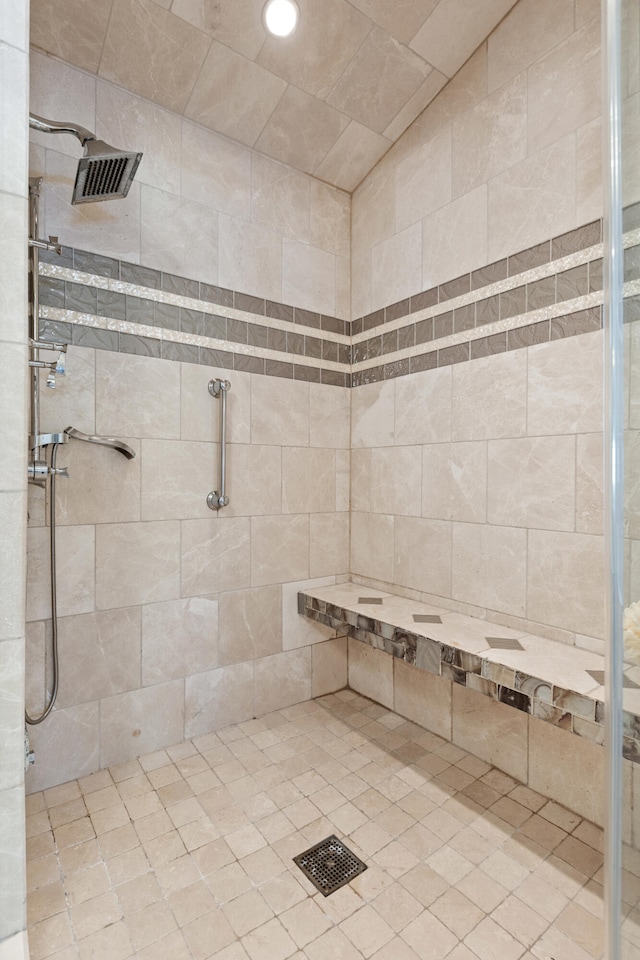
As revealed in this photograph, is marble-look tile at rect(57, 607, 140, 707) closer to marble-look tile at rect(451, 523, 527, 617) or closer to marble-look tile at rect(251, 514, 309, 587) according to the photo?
marble-look tile at rect(251, 514, 309, 587)

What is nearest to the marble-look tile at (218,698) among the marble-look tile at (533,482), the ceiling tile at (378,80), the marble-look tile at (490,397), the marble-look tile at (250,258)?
the marble-look tile at (533,482)

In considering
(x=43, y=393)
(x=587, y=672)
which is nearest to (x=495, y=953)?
(x=587, y=672)

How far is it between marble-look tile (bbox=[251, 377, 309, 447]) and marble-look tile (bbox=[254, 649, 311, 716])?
1.13 metres

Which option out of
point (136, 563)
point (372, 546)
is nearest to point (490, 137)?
point (372, 546)

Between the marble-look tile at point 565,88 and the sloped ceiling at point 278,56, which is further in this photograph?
the sloped ceiling at point 278,56

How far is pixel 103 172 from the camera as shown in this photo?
1647 millimetres

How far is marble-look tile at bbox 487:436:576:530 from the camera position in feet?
5.85

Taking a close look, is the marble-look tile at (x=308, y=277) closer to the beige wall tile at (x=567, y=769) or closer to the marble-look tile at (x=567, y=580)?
the marble-look tile at (x=567, y=580)

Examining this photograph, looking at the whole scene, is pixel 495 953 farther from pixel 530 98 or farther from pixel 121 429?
pixel 530 98

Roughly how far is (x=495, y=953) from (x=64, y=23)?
10.7ft

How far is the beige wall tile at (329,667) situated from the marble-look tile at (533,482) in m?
1.22

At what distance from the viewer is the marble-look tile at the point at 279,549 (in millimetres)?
2418

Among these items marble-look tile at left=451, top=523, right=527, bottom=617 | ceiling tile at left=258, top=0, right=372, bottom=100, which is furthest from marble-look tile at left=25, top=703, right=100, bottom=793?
ceiling tile at left=258, top=0, right=372, bottom=100

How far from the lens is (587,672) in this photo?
1552mm
